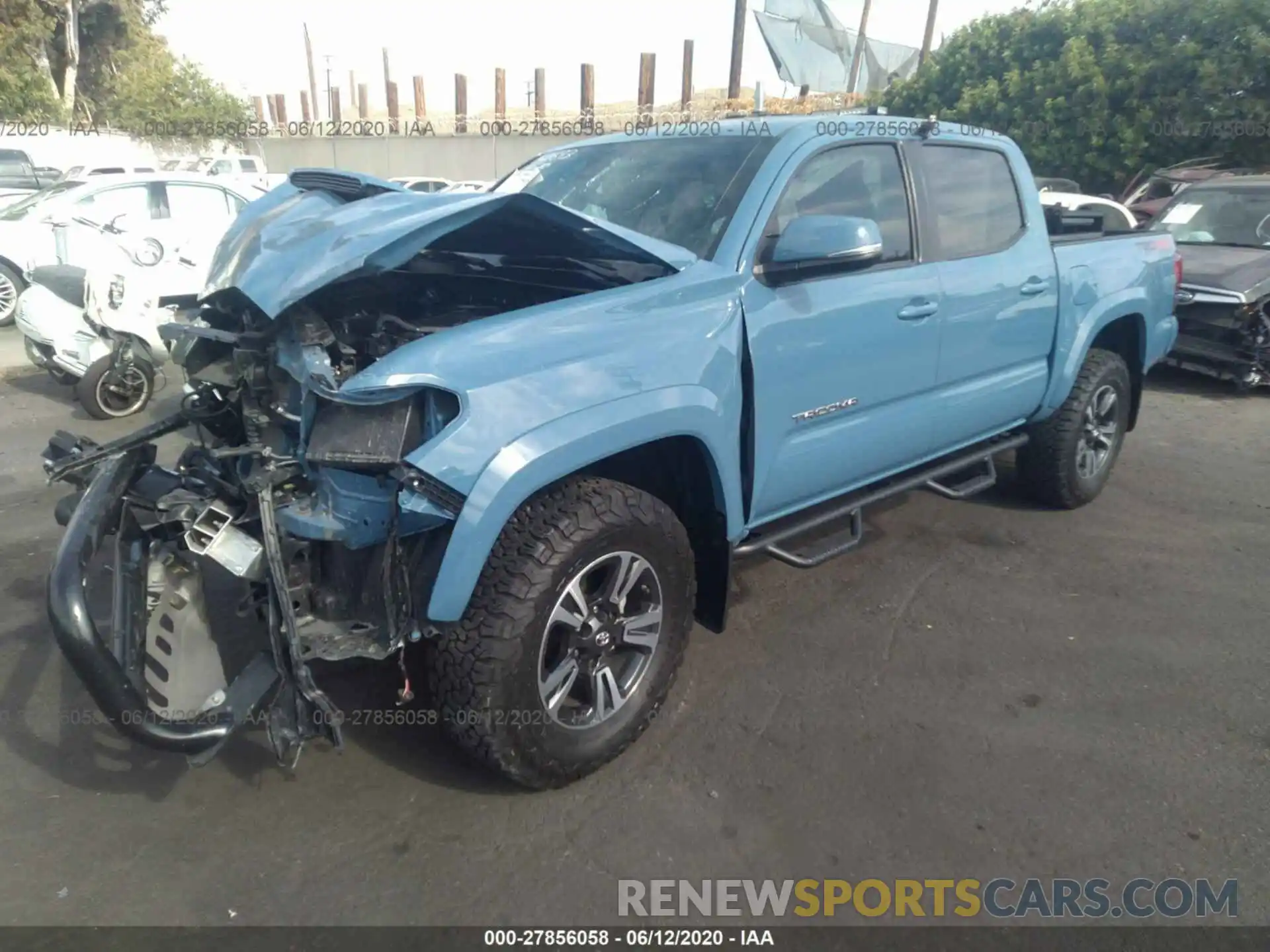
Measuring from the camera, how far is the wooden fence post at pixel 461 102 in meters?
30.2

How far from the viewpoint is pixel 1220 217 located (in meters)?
9.25

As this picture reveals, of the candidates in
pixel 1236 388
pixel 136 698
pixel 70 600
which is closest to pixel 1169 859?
pixel 136 698

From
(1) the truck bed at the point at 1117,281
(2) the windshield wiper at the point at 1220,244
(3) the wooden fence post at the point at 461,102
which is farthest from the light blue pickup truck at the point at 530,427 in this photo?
(3) the wooden fence post at the point at 461,102

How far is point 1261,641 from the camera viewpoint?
391cm

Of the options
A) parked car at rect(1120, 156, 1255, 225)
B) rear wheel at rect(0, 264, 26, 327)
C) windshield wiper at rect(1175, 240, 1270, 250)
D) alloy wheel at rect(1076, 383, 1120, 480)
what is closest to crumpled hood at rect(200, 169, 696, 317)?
alloy wheel at rect(1076, 383, 1120, 480)

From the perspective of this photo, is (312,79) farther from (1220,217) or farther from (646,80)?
(1220,217)

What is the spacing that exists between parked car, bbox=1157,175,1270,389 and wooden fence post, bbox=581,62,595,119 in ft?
64.2

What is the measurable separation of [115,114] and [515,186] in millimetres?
33486

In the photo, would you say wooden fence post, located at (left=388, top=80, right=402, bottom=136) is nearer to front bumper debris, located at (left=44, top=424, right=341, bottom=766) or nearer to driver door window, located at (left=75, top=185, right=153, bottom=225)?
driver door window, located at (left=75, top=185, right=153, bottom=225)

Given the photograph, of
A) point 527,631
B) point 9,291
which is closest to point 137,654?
point 527,631

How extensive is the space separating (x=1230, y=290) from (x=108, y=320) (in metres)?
8.92

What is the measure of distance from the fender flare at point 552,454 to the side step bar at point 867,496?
0.63m

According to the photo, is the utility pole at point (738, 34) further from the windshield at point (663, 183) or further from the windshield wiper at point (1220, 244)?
the windshield at point (663, 183)

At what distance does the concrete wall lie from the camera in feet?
87.5
